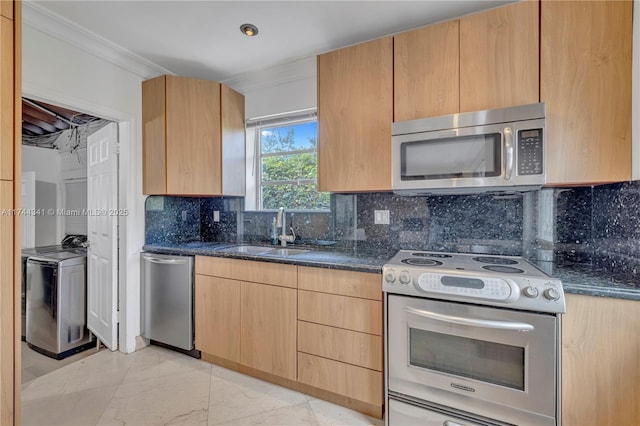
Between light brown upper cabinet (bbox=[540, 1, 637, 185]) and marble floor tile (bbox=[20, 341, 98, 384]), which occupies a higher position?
light brown upper cabinet (bbox=[540, 1, 637, 185])

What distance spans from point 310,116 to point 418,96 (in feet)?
3.61

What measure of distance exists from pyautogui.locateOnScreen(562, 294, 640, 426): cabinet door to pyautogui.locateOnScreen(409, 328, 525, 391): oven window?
0.19 m

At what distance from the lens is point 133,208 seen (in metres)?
2.53

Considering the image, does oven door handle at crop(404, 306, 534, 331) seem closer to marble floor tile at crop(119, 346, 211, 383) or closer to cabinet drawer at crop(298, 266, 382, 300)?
cabinet drawer at crop(298, 266, 382, 300)

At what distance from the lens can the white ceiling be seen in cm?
185

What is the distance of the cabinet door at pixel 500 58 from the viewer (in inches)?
63.1

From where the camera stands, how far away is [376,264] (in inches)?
67.8

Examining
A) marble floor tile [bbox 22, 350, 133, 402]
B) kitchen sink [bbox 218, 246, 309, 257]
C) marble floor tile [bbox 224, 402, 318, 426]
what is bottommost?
marble floor tile [bbox 224, 402, 318, 426]

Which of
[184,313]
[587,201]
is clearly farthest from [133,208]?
[587,201]

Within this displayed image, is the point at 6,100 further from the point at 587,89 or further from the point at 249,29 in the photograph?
the point at 587,89

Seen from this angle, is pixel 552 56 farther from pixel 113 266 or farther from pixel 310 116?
pixel 113 266

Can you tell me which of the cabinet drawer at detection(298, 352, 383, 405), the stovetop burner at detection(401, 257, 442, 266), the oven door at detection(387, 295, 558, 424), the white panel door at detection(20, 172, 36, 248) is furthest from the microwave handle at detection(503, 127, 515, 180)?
the white panel door at detection(20, 172, 36, 248)

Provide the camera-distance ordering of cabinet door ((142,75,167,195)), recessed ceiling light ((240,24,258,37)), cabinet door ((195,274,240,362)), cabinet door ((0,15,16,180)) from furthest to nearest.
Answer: cabinet door ((142,75,167,195)), cabinet door ((195,274,240,362)), recessed ceiling light ((240,24,258,37)), cabinet door ((0,15,16,180))

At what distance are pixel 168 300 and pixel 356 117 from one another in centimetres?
209
